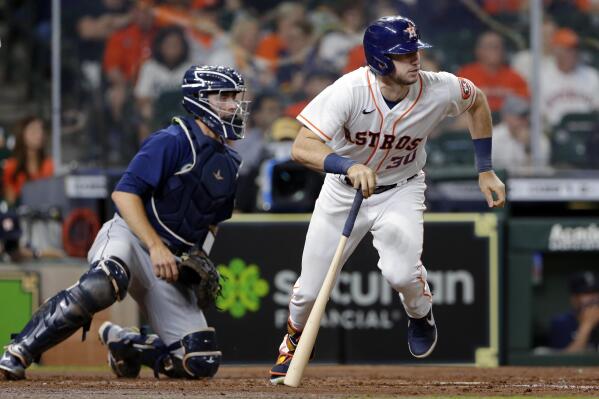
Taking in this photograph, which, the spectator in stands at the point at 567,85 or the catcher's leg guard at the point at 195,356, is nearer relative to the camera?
the catcher's leg guard at the point at 195,356

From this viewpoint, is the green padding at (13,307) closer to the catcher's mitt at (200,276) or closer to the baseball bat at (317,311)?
the catcher's mitt at (200,276)

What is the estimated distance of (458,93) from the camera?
682 cm

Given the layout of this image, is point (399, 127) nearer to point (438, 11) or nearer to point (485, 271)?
point (485, 271)

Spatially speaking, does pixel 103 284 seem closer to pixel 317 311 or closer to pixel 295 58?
pixel 317 311

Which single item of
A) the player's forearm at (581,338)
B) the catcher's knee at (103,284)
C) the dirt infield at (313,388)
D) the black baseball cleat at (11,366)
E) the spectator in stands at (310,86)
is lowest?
the player's forearm at (581,338)

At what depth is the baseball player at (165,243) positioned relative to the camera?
6780 millimetres

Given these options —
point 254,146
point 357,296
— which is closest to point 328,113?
point 357,296

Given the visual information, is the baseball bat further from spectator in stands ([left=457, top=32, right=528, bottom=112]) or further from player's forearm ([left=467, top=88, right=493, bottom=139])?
spectator in stands ([left=457, top=32, right=528, bottom=112])

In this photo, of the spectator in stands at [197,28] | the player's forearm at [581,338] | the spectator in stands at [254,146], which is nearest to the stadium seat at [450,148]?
the spectator in stands at [254,146]

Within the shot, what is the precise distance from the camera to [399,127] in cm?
666

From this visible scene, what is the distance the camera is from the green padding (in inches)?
387

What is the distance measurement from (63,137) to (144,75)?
3.04 ft

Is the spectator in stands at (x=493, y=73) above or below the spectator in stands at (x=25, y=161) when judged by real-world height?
above

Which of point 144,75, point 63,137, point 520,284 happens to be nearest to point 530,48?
point 520,284
